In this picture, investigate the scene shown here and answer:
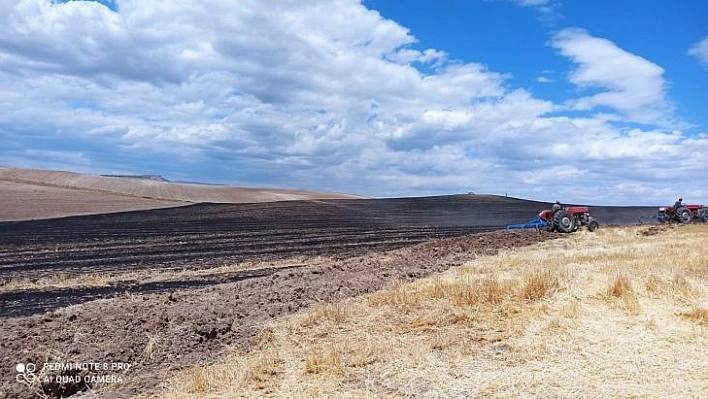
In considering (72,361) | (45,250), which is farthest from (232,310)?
(45,250)

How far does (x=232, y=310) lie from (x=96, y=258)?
13.1m

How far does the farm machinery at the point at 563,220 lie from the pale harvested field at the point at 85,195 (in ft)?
112

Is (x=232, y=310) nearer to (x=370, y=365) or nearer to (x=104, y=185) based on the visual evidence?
(x=370, y=365)

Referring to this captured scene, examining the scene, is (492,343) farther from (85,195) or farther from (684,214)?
(85,195)

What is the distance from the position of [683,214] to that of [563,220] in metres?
10.2

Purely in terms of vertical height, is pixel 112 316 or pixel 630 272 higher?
pixel 630 272

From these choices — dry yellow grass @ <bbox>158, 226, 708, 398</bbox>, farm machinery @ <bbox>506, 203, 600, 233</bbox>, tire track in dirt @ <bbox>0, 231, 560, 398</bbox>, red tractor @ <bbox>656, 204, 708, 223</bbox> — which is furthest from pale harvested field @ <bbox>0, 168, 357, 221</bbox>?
red tractor @ <bbox>656, 204, 708, 223</bbox>

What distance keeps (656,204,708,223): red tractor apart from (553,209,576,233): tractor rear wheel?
9.37 metres

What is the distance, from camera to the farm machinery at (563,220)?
2400 centimetres

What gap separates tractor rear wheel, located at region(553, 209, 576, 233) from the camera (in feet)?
78.5

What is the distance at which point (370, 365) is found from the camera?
712 cm

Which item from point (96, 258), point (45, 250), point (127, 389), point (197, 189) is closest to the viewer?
point (127, 389)

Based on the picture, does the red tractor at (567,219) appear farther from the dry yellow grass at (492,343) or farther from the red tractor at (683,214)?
the dry yellow grass at (492,343)

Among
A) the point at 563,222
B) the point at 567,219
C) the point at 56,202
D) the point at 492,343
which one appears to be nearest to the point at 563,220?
the point at 563,222
